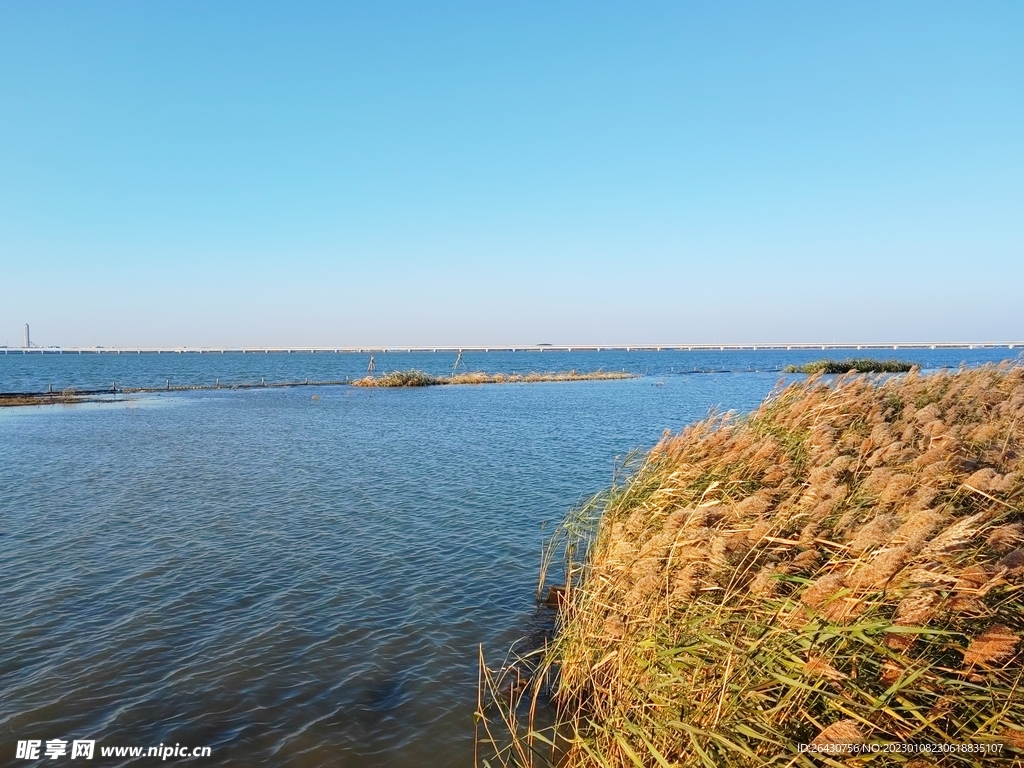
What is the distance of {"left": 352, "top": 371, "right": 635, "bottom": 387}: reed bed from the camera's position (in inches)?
2343

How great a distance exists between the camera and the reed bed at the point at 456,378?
195ft

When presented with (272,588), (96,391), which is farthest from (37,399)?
(272,588)

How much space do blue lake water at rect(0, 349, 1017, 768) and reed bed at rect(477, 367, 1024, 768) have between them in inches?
62.0

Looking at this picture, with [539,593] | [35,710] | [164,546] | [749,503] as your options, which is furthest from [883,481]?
[164,546]

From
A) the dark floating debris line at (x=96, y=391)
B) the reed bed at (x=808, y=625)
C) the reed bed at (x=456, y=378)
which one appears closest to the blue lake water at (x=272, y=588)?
the reed bed at (x=808, y=625)

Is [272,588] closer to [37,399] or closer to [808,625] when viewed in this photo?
[808,625]

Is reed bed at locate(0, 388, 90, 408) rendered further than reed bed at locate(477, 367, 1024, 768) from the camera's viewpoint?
Yes

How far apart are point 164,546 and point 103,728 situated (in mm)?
6305

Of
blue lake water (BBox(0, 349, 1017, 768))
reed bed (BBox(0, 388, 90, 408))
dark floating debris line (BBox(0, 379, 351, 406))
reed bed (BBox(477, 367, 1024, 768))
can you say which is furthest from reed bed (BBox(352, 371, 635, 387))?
reed bed (BBox(477, 367, 1024, 768))

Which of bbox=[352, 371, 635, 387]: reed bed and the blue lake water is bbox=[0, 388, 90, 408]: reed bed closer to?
the blue lake water

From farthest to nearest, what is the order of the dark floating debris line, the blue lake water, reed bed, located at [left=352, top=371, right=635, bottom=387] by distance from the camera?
Answer: reed bed, located at [left=352, top=371, right=635, bottom=387] → the dark floating debris line → the blue lake water

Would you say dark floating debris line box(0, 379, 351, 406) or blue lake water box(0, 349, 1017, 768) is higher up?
dark floating debris line box(0, 379, 351, 406)

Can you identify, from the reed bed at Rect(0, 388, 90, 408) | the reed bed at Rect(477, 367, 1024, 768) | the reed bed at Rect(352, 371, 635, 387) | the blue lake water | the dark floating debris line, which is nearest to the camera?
the reed bed at Rect(477, 367, 1024, 768)

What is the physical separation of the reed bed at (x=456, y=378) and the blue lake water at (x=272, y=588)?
3488cm
